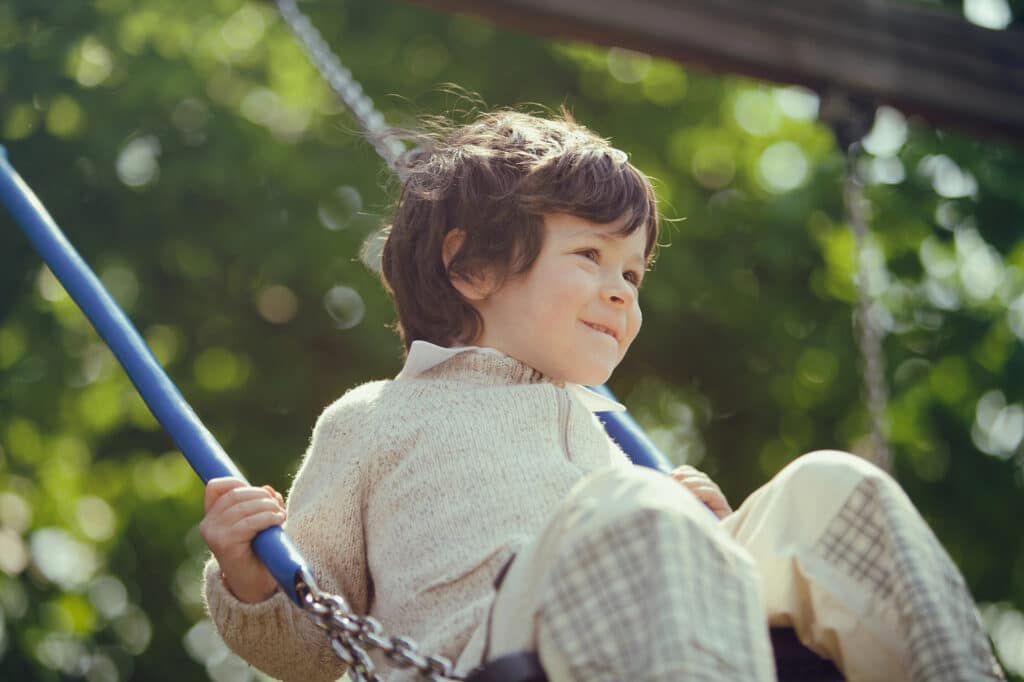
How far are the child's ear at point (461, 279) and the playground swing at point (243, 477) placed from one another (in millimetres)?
264

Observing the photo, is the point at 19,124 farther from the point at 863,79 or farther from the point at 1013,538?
the point at 1013,538

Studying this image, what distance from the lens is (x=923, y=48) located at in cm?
315

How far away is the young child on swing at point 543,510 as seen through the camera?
47.8 inches

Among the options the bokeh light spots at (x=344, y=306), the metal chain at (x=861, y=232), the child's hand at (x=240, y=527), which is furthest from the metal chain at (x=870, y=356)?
the bokeh light spots at (x=344, y=306)

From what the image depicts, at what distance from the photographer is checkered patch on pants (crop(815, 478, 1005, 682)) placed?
1220 mm

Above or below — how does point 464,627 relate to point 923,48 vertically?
below

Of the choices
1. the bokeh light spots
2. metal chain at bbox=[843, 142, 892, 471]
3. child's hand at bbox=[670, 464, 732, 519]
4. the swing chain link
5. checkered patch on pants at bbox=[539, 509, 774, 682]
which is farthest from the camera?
the bokeh light spots

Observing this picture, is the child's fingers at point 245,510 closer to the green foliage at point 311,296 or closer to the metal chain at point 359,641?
the metal chain at point 359,641

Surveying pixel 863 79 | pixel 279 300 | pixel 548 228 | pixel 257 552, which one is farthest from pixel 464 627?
pixel 279 300

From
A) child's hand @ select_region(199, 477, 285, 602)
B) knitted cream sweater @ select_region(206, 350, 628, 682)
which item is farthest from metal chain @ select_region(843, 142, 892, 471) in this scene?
child's hand @ select_region(199, 477, 285, 602)

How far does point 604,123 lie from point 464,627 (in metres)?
3.87

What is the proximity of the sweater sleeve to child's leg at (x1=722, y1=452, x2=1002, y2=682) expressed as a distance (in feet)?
1.41

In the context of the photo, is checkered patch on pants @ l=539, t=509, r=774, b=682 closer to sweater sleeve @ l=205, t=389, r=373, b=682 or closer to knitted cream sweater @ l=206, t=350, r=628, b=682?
knitted cream sweater @ l=206, t=350, r=628, b=682

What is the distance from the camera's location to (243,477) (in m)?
2.05
